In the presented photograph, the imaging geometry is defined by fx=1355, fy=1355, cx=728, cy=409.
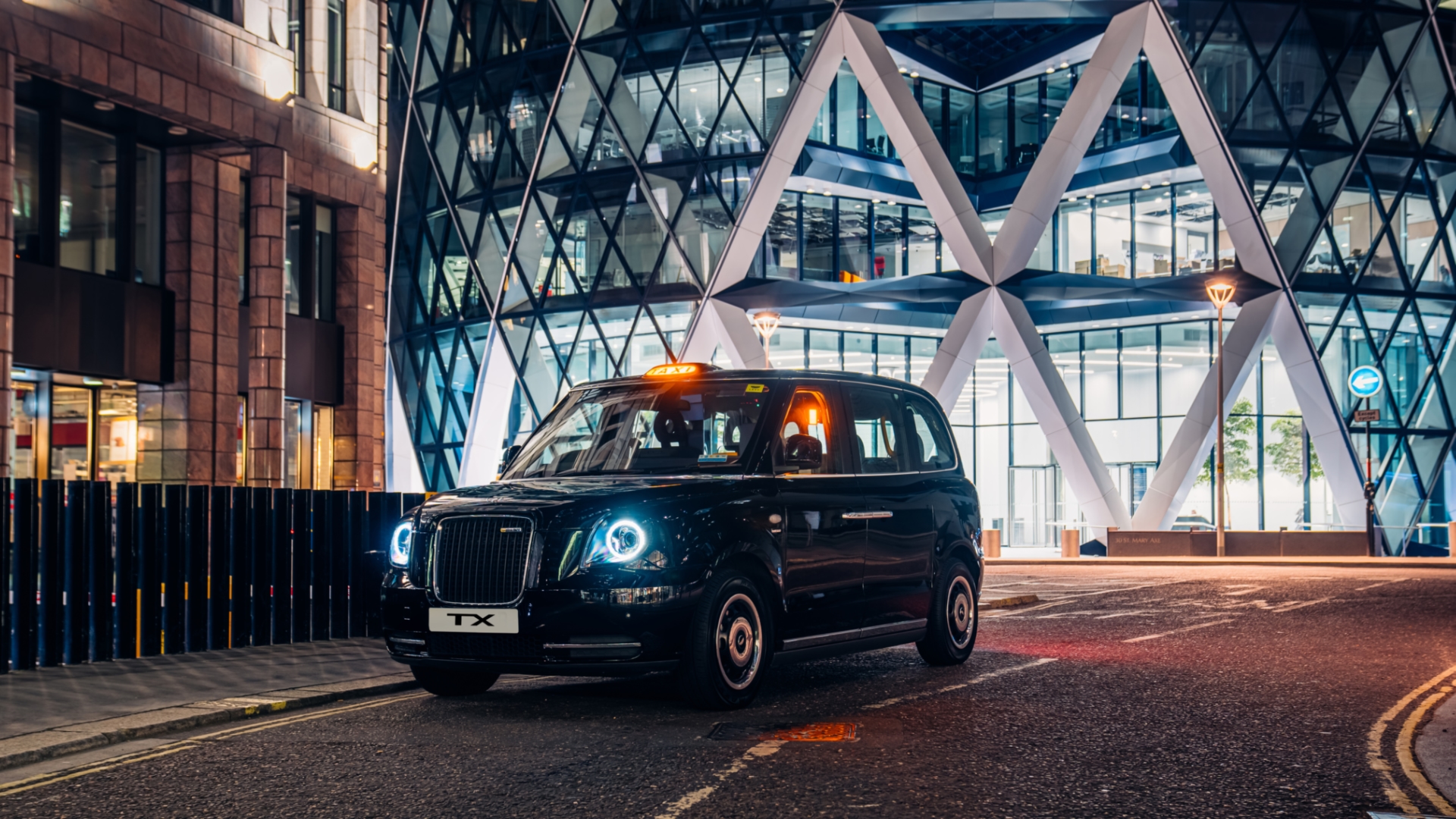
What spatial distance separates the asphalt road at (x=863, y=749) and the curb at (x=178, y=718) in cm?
25

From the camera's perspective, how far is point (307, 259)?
26.7 m

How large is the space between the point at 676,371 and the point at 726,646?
2.16 metres

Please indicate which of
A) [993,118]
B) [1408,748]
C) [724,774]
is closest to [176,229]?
[724,774]

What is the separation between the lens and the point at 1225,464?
42094 millimetres

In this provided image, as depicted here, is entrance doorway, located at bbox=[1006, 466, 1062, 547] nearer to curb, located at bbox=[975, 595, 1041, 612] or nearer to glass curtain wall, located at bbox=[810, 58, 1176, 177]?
glass curtain wall, located at bbox=[810, 58, 1176, 177]

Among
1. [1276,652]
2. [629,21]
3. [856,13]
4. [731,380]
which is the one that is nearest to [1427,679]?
[1276,652]

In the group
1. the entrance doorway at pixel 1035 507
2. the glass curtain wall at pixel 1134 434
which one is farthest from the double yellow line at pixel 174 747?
the entrance doorway at pixel 1035 507

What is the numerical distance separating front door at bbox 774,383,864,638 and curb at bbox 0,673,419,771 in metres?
2.82

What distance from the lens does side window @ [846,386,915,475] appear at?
950 centimetres

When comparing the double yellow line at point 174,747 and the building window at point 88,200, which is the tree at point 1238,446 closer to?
the building window at point 88,200

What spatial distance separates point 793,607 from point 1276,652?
489cm

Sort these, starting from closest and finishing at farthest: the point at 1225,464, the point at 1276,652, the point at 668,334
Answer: the point at 1276,652 < the point at 668,334 < the point at 1225,464

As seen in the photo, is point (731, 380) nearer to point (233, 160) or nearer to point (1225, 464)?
point (233, 160)

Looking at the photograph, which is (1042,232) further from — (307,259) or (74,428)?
(74,428)
